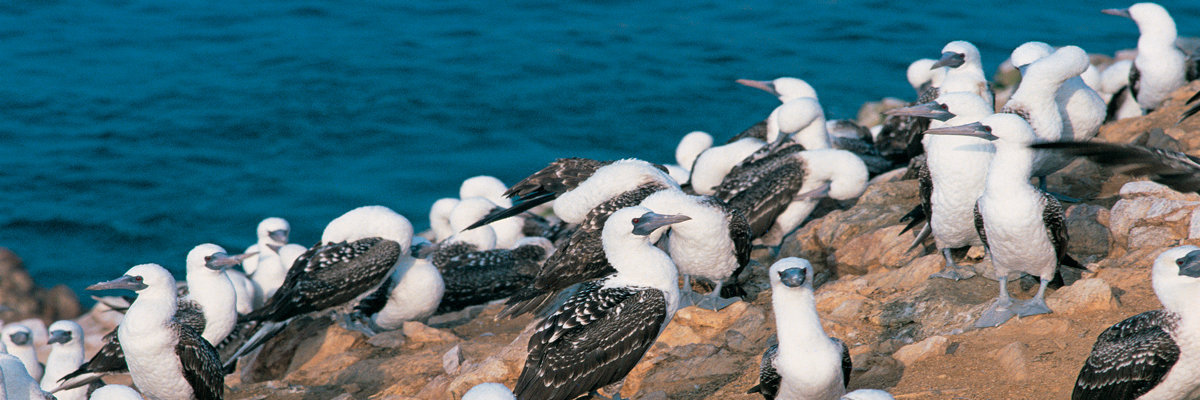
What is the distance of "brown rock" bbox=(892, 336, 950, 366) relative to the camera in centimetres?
609

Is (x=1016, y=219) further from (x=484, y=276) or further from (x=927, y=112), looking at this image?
(x=484, y=276)

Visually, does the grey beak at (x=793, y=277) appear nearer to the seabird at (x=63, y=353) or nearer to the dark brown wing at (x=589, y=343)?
the dark brown wing at (x=589, y=343)

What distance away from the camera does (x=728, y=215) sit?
25.1 ft

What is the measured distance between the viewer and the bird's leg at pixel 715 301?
7.63m

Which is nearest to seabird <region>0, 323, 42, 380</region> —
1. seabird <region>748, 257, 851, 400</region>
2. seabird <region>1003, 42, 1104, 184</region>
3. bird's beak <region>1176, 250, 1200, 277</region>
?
seabird <region>748, 257, 851, 400</region>

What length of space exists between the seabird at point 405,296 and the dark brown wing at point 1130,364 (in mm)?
5471

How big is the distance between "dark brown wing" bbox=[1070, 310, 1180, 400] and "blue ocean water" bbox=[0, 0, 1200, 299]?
1341 cm

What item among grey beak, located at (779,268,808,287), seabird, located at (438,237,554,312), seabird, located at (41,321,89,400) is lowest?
seabird, located at (41,321,89,400)

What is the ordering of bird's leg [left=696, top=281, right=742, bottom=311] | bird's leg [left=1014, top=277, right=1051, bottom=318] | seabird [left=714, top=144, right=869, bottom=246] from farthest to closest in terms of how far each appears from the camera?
seabird [left=714, top=144, right=869, bottom=246] < bird's leg [left=696, top=281, right=742, bottom=311] < bird's leg [left=1014, top=277, right=1051, bottom=318]

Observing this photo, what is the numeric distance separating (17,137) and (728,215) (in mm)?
15539

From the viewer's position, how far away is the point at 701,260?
7582 mm

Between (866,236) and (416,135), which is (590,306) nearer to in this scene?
(866,236)

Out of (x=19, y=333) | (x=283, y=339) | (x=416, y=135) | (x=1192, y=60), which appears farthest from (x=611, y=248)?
(x=416, y=135)

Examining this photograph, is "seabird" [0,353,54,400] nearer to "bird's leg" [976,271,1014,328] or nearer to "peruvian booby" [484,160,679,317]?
"peruvian booby" [484,160,679,317]
